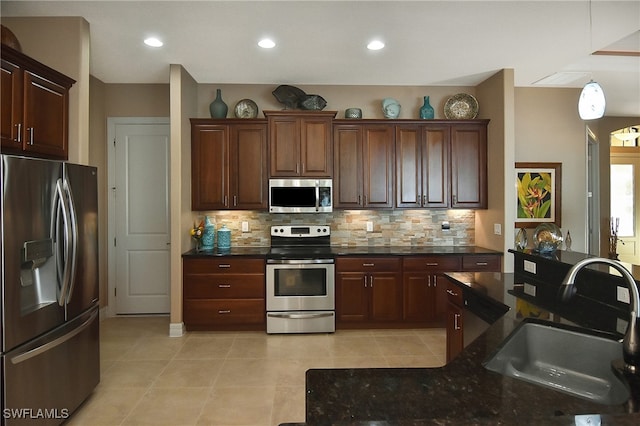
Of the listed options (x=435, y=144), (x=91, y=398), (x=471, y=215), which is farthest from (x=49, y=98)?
(x=471, y=215)

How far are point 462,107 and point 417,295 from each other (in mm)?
2374

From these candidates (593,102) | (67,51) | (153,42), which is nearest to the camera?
(593,102)

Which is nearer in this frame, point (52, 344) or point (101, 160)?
point (52, 344)

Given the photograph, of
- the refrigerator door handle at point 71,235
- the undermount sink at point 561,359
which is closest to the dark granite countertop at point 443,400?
the undermount sink at point 561,359

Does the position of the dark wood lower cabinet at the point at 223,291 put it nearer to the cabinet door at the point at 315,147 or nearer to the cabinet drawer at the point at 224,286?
the cabinet drawer at the point at 224,286

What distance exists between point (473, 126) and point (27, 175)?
14.0ft

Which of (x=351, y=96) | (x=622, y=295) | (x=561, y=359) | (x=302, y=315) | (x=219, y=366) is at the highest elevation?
(x=351, y=96)

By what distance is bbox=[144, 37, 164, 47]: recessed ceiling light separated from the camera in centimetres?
319

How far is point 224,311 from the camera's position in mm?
3869

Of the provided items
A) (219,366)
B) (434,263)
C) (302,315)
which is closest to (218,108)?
(302,315)

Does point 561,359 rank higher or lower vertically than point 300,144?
lower

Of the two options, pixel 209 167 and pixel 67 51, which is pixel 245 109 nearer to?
pixel 209 167

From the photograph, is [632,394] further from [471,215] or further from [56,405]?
[471,215]

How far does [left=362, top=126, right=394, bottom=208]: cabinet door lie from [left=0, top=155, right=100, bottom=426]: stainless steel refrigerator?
2809 mm
